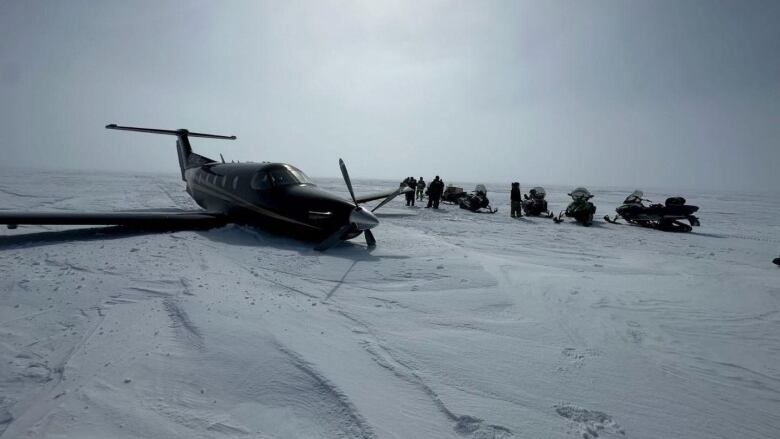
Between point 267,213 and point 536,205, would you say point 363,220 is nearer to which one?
point 267,213

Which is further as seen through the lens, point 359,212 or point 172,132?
point 172,132

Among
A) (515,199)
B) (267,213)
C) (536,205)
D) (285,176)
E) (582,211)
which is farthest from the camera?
(536,205)

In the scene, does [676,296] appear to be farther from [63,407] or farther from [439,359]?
[63,407]

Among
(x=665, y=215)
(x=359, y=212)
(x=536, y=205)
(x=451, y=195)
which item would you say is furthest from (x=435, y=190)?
(x=359, y=212)

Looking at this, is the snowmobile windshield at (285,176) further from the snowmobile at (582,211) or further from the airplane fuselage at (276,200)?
the snowmobile at (582,211)

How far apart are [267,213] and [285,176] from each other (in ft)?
4.30

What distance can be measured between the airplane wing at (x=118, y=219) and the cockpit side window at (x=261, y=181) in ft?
5.27

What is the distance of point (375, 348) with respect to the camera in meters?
3.54

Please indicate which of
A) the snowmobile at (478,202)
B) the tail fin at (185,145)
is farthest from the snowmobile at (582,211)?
the tail fin at (185,145)

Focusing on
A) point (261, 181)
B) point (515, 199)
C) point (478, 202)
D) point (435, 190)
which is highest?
point (261, 181)

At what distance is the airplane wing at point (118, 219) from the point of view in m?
8.02

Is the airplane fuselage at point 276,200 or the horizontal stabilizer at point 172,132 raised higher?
the horizontal stabilizer at point 172,132

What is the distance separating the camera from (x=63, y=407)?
246 centimetres

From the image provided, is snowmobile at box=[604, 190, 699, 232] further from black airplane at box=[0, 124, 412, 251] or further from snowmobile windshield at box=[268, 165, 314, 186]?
snowmobile windshield at box=[268, 165, 314, 186]
